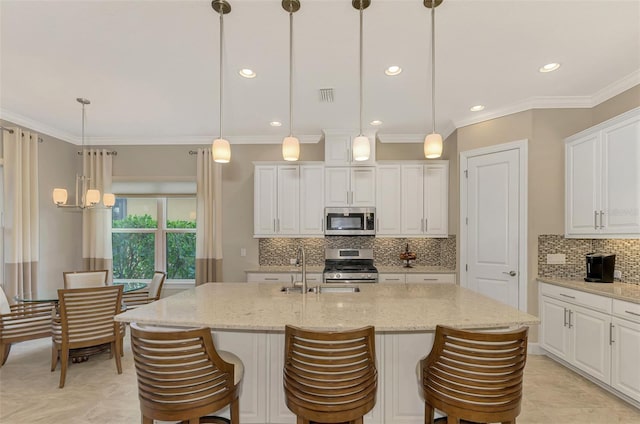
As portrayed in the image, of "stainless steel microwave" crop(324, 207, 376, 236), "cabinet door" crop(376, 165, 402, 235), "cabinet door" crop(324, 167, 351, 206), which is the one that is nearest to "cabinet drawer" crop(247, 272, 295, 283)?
"stainless steel microwave" crop(324, 207, 376, 236)

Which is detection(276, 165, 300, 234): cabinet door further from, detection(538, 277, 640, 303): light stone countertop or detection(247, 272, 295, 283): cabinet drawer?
detection(538, 277, 640, 303): light stone countertop

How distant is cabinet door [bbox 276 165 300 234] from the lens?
4645 millimetres

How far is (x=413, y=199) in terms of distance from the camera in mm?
4605

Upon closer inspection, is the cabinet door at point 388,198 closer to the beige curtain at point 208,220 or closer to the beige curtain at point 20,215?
the beige curtain at point 208,220

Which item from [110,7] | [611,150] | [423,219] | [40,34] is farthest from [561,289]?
[40,34]

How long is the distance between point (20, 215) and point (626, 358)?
6625 millimetres

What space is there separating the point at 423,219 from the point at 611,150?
2.16 meters

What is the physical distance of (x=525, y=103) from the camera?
3.55 m

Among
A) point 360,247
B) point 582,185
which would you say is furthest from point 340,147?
point 582,185

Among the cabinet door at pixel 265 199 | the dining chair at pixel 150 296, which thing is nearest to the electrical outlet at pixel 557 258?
the cabinet door at pixel 265 199

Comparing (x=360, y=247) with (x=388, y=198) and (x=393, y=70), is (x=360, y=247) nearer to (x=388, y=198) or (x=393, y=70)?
Result: (x=388, y=198)

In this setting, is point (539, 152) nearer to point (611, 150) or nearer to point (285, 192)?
point (611, 150)

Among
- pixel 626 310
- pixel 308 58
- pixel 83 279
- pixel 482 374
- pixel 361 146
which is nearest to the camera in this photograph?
pixel 482 374

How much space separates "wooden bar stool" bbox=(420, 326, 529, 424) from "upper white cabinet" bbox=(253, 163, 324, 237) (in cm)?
317
